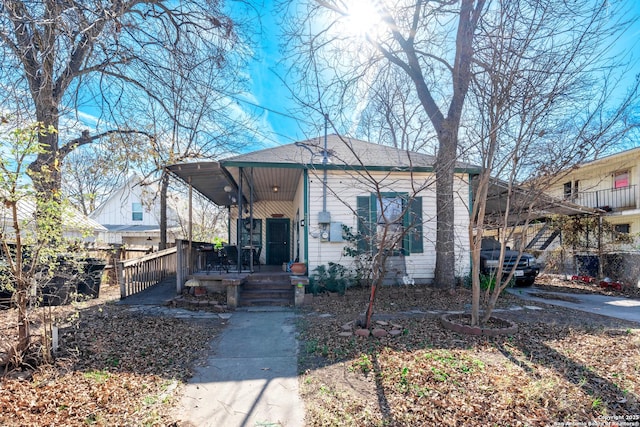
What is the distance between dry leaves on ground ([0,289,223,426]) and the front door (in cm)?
804

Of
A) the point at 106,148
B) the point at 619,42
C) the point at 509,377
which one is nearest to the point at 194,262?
the point at 106,148

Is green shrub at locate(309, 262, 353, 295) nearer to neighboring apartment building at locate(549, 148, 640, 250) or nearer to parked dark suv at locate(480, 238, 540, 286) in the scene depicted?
parked dark suv at locate(480, 238, 540, 286)

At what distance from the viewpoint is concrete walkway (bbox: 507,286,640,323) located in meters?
6.61

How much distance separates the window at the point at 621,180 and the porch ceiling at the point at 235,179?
48.7ft

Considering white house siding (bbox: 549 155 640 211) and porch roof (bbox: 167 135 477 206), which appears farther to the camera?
white house siding (bbox: 549 155 640 211)

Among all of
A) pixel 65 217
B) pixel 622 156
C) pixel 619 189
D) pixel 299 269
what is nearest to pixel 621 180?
pixel 619 189

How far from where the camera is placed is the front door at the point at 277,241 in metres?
13.4

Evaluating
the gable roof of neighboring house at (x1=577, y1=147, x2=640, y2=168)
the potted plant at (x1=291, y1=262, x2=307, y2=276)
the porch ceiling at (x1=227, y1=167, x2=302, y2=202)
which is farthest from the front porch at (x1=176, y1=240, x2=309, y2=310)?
the gable roof of neighboring house at (x1=577, y1=147, x2=640, y2=168)

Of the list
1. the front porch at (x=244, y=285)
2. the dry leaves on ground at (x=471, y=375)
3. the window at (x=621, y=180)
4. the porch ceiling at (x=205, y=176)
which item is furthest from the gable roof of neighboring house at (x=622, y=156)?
the porch ceiling at (x=205, y=176)

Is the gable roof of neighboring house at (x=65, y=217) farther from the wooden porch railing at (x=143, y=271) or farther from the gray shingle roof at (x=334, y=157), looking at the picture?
the wooden porch railing at (x=143, y=271)

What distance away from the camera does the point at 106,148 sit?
8.59 m

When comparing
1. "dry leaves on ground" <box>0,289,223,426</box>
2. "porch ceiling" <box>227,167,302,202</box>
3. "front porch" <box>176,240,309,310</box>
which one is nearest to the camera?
"dry leaves on ground" <box>0,289,223,426</box>

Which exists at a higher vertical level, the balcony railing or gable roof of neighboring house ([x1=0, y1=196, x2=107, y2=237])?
the balcony railing

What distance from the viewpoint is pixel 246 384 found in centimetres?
339
